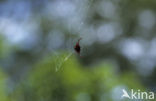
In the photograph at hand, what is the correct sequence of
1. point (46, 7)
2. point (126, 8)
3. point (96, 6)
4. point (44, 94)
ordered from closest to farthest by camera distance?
point (44, 94) → point (46, 7) → point (96, 6) → point (126, 8)

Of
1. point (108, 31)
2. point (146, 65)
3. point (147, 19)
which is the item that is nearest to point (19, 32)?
point (146, 65)

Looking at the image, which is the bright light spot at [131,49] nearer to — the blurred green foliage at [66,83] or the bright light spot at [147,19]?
the bright light spot at [147,19]

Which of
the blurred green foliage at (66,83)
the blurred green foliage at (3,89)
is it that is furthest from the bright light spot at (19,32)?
the blurred green foliage at (66,83)

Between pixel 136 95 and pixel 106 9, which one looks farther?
pixel 106 9

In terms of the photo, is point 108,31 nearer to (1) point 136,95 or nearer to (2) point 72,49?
(1) point 136,95

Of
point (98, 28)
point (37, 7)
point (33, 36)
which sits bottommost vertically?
point (98, 28)

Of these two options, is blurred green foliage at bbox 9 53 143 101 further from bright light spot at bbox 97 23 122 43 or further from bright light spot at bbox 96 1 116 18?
bright light spot at bbox 96 1 116 18

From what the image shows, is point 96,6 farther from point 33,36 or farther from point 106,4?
point 33,36

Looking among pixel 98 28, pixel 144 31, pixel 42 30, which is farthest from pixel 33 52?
pixel 144 31
